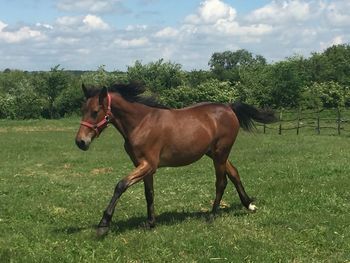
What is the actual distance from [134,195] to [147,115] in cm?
366

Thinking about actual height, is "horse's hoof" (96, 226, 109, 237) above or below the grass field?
above

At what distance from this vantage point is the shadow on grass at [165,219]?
8258 millimetres

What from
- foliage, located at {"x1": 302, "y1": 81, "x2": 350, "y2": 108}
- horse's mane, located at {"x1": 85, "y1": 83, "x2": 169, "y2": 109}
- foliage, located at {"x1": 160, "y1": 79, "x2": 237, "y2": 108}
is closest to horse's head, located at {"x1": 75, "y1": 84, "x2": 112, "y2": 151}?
horse's mane, located at {"x1": 85, "y1": 83, "x2": 169, "y2": 109}

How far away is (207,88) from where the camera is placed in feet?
219

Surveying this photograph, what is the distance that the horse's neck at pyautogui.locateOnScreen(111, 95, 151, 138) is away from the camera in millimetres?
8125

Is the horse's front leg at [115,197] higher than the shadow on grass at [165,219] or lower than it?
higher

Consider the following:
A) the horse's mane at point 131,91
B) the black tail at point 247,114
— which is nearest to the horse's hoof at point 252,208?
the black tail at point 247,114

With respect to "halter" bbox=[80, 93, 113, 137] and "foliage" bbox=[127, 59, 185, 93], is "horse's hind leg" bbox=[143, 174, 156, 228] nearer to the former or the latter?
"halter" bbox=[80, 93, 113, 137]

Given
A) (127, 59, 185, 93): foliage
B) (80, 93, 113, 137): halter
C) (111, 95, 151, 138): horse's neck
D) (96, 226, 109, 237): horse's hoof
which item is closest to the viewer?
(96, 226, 109, 237): horse's hoof

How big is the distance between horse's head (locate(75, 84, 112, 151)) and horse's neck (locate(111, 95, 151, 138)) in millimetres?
180

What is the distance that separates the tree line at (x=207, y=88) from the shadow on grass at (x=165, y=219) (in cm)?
5003

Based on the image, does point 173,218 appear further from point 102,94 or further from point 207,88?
point 207,88

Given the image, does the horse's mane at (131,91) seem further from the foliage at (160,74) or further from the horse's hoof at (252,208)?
the foliage at (160,74)

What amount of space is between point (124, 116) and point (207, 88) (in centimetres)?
5898
